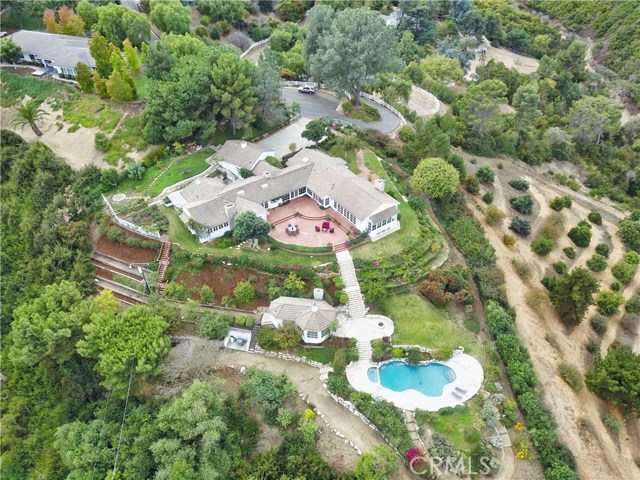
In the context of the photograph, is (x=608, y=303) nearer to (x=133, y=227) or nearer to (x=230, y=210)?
(x=230, y=210)

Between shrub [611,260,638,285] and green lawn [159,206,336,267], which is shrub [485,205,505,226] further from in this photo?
green lawn [159,206,336,267]

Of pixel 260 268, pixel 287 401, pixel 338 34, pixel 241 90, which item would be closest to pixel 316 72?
pixel 338 34

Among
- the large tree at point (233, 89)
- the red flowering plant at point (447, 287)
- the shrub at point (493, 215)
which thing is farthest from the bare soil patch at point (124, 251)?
the shrub at point (493, 215)

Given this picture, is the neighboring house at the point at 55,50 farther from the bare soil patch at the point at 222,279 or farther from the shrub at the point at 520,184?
the shrub at the point at 520,184

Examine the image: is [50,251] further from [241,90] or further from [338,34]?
[338,34]

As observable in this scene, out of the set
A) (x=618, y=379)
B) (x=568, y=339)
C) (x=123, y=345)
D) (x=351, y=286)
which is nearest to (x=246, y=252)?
(x=351, y=286)

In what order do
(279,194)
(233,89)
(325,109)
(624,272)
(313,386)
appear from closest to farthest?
1. (313,386)
2. (279,194)
3. (624,272)
4. (233,89)
5. (325,109)
